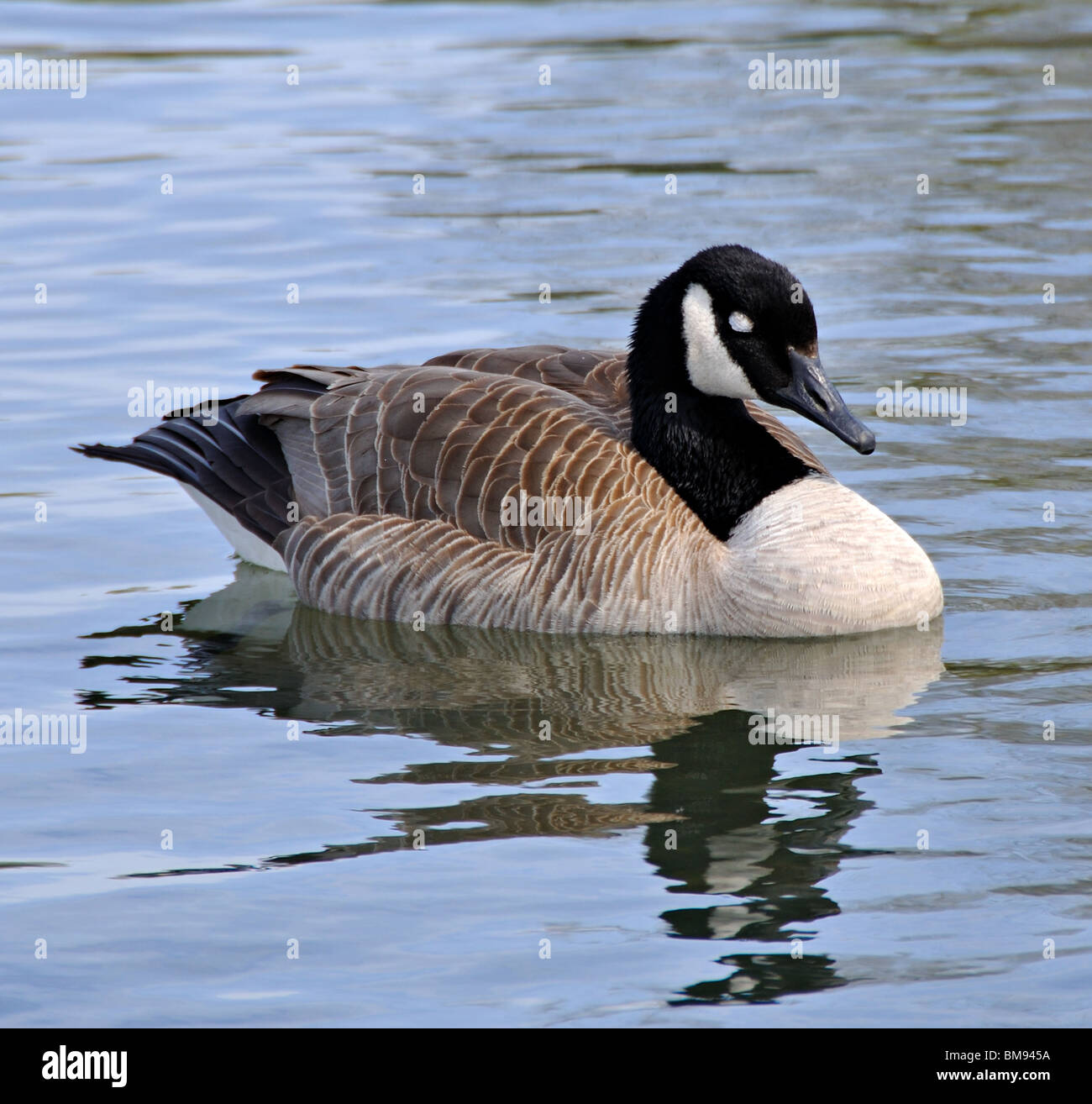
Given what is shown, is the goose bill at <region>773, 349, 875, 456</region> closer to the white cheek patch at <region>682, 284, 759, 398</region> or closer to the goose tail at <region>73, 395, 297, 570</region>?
the white cheek patch at <region>682, 284, 759, 398</region>

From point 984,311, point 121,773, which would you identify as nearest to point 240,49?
point 984,311

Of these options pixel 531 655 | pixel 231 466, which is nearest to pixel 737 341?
pixel 531 655

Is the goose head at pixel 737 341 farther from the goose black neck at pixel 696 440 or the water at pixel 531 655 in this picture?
the water at pixel 531 655

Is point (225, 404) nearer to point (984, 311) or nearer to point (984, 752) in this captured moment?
point (984, 752)

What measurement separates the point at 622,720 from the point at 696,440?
1.84 m

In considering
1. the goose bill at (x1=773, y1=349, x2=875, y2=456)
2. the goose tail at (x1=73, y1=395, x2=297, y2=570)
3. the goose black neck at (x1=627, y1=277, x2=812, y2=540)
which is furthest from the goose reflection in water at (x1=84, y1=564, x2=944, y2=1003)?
the goose bill at (x1=773, y1=349, x2=875, y2=456)

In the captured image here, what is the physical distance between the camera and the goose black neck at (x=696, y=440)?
389 inches

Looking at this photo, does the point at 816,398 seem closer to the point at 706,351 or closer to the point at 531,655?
the point at 706,351

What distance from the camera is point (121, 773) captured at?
8.22 meters

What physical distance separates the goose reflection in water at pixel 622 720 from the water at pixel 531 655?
26 millimetres

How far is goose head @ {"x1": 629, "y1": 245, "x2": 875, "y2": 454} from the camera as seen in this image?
934 centimetres

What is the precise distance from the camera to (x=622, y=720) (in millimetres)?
8758
